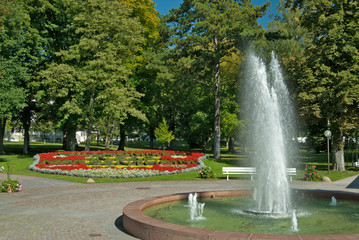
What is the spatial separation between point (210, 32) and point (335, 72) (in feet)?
38.2

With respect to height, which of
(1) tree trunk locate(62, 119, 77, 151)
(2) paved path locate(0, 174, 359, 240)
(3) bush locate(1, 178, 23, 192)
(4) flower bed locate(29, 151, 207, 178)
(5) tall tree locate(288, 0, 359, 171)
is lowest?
(2) paved path locate(0, 174, 359, 240)

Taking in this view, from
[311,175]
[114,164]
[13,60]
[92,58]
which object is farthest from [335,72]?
[13,60]

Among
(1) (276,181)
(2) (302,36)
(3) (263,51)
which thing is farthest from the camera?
(2) (302,36)

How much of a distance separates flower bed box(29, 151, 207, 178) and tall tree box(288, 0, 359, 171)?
1030 cm

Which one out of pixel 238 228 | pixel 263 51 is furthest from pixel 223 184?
pixel 263 51

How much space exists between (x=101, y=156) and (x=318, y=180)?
52.6 feet

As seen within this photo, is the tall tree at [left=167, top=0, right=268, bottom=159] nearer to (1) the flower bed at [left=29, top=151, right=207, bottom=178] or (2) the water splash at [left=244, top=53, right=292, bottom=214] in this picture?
(1) the flower bed at [left=29, top=151, right=207, bottom=178]

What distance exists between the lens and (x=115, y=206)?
41.7ft

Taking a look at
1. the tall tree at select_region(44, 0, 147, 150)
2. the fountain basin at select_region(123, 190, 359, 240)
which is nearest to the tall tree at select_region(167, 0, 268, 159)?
the tall tree at select_region(44, 0, 147, 150)

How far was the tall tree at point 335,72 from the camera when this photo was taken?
26.2 meters

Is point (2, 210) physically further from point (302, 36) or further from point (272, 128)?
point (302, 36)

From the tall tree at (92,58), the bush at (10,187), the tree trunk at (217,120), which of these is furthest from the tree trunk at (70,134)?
the bush at (10,187)

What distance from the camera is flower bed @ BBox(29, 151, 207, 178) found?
900 inches

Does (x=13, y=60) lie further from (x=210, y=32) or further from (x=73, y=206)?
(x=73, y=206)
